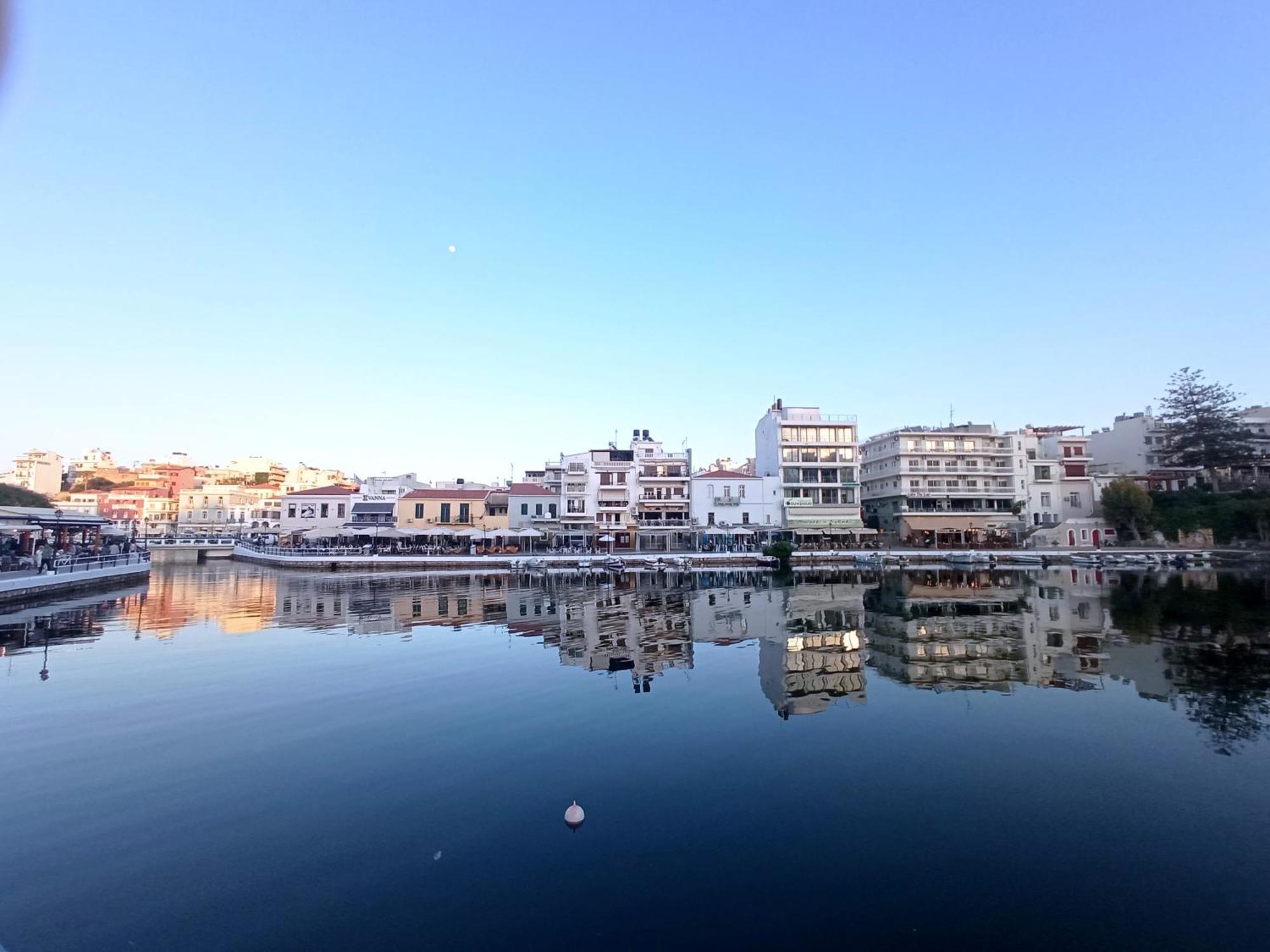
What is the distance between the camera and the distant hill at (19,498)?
60.1 m

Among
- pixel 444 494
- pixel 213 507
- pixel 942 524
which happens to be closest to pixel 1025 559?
pixel 942 524

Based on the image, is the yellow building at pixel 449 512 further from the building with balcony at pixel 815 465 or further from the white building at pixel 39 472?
the white building at pixel 39 472

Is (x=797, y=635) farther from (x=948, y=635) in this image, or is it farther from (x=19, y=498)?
(x=19, y=498)

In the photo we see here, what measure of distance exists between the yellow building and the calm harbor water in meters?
42.6

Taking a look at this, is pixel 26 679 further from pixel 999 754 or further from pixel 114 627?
pixel 999 754

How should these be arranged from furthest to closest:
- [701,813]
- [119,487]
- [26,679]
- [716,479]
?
[119,487] → [716,479] → [26,679] → [701,813]

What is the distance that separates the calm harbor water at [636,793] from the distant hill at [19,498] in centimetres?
5513

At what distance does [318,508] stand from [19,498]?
89.5 ft

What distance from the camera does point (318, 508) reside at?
67.3 meters

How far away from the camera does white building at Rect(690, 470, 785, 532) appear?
63219 mm

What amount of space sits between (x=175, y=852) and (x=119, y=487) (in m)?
128

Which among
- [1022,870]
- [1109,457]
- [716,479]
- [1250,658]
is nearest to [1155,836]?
[1022,870]

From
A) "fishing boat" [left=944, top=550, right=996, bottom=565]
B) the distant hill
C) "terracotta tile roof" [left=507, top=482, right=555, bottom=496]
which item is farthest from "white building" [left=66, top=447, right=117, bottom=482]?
"fishing boat" [left=944, top=550, right=996, bottom=565]

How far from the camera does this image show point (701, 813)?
29.3ft
